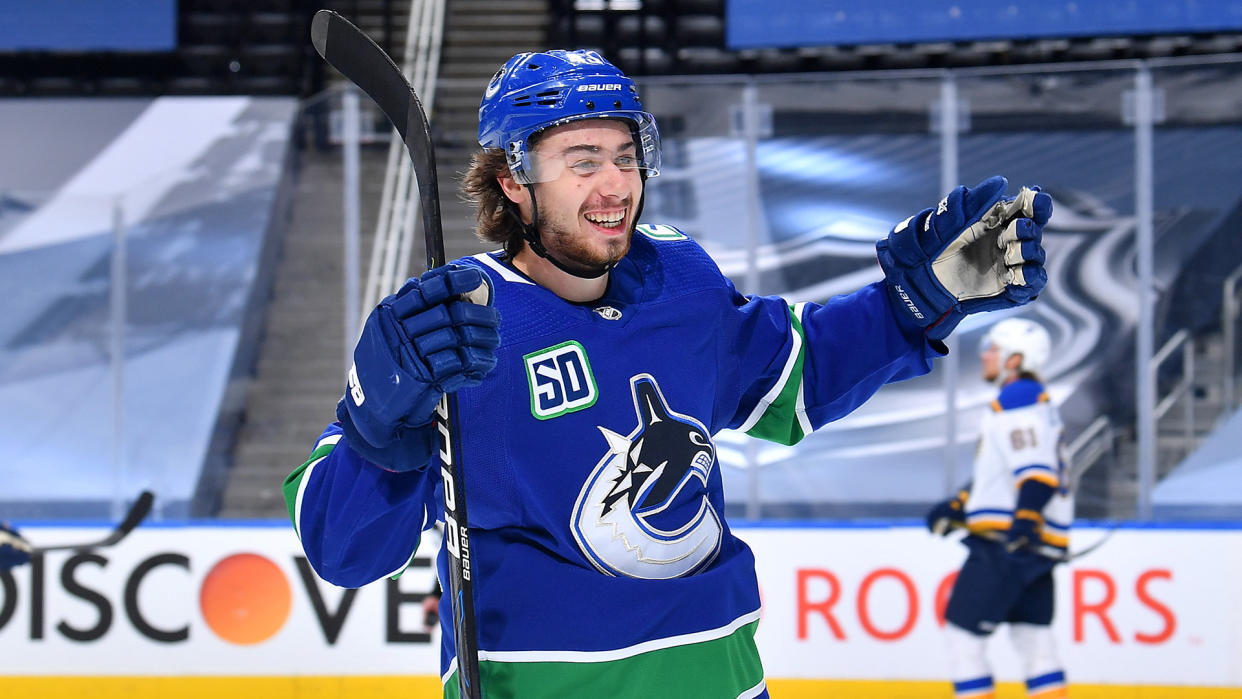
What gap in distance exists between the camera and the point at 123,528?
396 centimetres

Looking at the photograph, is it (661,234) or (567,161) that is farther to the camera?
(661,234)

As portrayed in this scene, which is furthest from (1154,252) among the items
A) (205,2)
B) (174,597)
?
(205,2)

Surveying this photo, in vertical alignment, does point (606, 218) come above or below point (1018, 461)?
above

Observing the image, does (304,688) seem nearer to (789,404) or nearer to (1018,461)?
(1018,461)

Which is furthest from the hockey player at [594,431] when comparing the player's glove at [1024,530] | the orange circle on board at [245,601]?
the orange circle on board at [245,601]

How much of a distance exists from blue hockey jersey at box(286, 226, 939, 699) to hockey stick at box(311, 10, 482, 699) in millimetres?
40

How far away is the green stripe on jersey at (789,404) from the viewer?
155 cm

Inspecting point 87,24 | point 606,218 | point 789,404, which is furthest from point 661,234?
point 87,24

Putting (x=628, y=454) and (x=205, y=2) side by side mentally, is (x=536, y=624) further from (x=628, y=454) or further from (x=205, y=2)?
(x=205, y=2)

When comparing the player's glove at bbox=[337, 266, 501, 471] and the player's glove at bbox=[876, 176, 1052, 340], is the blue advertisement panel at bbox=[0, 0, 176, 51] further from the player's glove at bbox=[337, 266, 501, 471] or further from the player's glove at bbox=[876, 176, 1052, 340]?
the player's glove at bbox=[337, 266, 501, 471]

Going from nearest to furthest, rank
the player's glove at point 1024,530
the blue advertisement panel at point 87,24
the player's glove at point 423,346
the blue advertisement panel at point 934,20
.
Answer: the player's glove at point 423,346, the player's glove at point 1024,530, the blue advertisement panel at point 934,20, the blue advertisement panel at point 87,24

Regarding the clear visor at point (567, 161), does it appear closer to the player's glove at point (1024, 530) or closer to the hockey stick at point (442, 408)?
the hockey stick at point (442, 408)

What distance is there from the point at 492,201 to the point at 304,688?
289 centimetres

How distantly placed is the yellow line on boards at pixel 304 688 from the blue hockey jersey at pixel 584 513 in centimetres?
269
